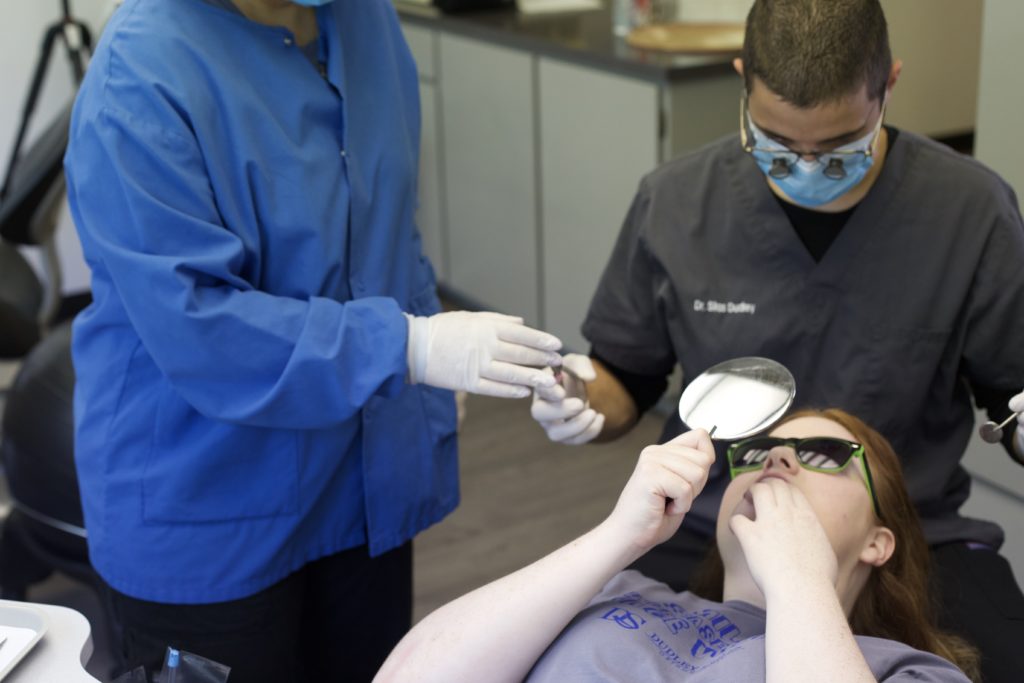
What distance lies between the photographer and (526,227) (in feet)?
11.4

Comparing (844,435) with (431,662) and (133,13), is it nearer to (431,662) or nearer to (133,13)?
(431,662)

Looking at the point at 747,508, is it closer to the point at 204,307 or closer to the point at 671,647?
the point at 671,647

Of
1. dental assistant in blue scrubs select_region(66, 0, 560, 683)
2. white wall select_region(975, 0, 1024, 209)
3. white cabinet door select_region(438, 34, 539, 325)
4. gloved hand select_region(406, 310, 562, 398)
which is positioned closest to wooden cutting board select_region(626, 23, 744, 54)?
white cabinet door select_region(438, 34, 539, 325)

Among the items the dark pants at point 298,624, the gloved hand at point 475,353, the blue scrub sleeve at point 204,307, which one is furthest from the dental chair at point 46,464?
the gloved hand at point 475,353

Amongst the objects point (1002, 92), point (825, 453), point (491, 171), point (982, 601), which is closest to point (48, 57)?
point (491, 171)

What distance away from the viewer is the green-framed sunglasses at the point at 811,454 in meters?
1.39

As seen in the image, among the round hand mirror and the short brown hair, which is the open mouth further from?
the short brown hair

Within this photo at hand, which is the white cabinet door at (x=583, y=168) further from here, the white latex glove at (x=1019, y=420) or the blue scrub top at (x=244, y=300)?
the white latex glove at (x=1019, y=420)

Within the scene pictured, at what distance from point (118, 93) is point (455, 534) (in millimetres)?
1765

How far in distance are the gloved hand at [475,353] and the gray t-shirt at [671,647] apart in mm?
266

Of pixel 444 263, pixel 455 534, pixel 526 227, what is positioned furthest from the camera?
pixel 444 263

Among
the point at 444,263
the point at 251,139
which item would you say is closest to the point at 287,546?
the point at 251,139

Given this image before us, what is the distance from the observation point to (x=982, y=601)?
146 centimetres

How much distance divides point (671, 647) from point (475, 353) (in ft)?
1.23
